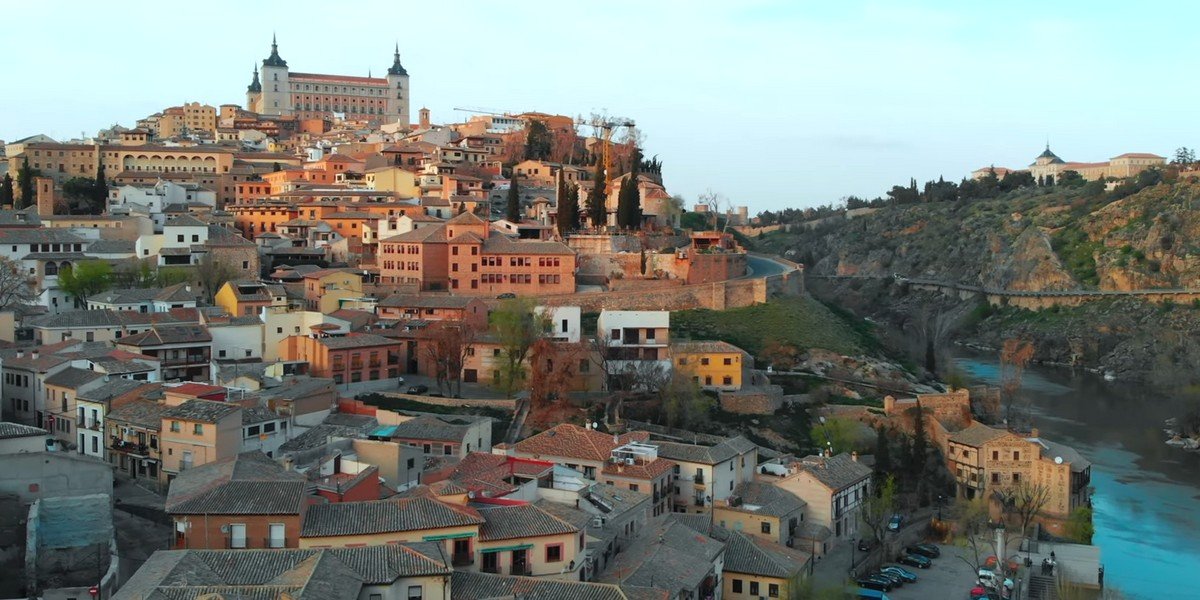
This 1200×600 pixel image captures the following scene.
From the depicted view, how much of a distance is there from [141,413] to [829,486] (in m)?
13.9

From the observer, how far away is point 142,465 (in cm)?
2241

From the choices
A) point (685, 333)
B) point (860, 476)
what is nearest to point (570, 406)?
point (860, 476)

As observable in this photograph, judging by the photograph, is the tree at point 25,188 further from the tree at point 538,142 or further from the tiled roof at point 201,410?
the tiled roof at point 201,410

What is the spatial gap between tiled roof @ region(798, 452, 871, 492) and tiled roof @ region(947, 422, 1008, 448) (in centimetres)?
429

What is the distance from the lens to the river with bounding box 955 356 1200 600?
1040 inches

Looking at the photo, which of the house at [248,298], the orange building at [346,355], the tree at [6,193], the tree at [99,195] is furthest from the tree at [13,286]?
the tree at [6,193]

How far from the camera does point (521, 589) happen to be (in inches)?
587

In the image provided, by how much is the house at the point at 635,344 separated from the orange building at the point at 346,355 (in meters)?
5.69

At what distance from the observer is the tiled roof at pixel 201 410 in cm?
2148

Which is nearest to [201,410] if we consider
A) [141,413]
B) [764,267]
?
[141,413]

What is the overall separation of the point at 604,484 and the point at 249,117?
202 feet

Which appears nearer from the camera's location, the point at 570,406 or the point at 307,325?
the point at 570,406

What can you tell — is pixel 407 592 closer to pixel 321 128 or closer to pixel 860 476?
pixel 860 476

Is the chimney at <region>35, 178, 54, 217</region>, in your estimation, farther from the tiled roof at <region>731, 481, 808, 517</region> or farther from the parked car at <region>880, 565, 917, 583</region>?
the parked car at <region>880, 565, 917, 583</region>
